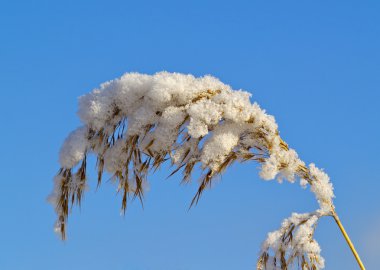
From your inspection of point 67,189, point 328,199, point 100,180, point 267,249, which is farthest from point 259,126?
point 67,189

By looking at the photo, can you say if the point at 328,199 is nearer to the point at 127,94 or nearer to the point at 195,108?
the point at 195,108

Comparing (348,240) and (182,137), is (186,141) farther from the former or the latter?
(348,240)

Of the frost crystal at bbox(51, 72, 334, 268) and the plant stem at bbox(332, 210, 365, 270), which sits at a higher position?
the frost crystal at bbox(51, 72, 334, 268)

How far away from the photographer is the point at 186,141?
105 inches

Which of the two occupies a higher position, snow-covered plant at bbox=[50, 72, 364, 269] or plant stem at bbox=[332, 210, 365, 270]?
snow-covered plant at bbox=[50, 72, 364, 269]

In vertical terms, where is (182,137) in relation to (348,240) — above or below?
above

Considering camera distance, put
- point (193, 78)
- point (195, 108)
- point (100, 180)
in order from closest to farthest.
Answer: point (195, 108) → point (193, 78) → point (100, 180)

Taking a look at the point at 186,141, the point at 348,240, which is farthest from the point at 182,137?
the point at 348,240

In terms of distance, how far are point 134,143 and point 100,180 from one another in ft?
1.16

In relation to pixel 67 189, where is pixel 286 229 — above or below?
below

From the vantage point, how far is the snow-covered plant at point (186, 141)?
8.49 feet

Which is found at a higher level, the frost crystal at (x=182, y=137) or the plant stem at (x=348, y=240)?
the frost crystal at (x=182, y=137)

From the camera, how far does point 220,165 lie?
105 inches

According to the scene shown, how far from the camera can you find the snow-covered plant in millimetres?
2588
